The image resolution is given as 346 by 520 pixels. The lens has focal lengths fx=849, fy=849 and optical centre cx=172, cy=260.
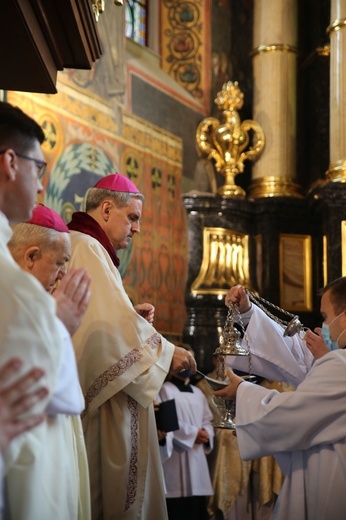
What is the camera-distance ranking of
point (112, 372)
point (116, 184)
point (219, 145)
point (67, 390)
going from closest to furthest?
point (67, 390)
point (112, 372)
point (116, 184)
point (219, 145)

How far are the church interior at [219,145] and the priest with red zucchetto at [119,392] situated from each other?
5204 mm

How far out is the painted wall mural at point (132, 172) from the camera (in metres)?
9.02

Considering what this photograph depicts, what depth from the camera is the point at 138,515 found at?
4.29m

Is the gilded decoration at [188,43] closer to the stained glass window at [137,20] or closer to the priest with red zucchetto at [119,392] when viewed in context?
the stained glass window at [137,20]

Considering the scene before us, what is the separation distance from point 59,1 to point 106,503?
2396 mm

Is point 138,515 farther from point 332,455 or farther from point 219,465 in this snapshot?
point 219,465

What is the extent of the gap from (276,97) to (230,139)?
0.88 m

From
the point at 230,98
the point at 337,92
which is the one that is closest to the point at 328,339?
the point at 337,92

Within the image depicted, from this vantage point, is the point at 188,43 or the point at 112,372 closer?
the point at 112,372

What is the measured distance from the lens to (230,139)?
11.3m

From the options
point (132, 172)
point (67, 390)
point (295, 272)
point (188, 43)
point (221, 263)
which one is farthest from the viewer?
point (188, 43)

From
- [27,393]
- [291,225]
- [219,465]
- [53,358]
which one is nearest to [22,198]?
[53,358]

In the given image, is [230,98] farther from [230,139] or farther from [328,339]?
[328,339]

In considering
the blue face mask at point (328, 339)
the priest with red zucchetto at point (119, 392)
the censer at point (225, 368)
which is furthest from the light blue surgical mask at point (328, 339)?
the priest with red zucchetto at point (119, 392)
